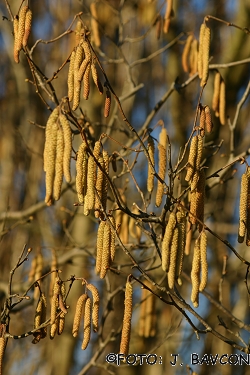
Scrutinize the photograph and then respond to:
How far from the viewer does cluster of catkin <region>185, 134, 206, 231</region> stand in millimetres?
2221

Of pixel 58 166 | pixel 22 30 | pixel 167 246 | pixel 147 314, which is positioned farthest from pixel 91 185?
pixel 147 314

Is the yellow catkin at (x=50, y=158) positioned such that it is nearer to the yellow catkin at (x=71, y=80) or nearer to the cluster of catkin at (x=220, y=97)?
the yellow catkin at (x=71, y=80)

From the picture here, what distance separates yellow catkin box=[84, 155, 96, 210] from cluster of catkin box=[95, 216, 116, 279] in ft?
0.51

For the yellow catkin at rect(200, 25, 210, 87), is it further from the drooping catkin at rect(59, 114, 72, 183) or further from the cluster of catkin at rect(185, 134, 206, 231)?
the drooping catkin at rect(59, 114, 72, 183)

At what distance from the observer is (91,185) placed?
2.08 metres

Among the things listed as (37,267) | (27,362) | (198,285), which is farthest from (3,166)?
(198,285)

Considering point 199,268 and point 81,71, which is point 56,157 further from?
point 199,268

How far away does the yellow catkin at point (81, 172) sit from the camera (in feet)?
6.86

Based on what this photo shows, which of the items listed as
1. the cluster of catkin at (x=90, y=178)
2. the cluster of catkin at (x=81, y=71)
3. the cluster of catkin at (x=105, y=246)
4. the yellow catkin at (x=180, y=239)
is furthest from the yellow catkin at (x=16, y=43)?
the yellow catkin at (x=180, y=239)

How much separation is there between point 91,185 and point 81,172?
6 centimetres

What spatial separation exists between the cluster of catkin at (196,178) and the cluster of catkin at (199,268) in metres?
0.09

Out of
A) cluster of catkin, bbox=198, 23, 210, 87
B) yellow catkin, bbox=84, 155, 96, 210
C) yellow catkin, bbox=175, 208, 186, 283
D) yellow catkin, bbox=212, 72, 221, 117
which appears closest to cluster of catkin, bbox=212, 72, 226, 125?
yellow catkin, bbox=212, 72, 221, 117

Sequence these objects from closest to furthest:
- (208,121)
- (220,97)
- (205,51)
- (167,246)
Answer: (167,246) < (208,121) < (205,51) < (220,97)

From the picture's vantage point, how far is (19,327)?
8.08m
